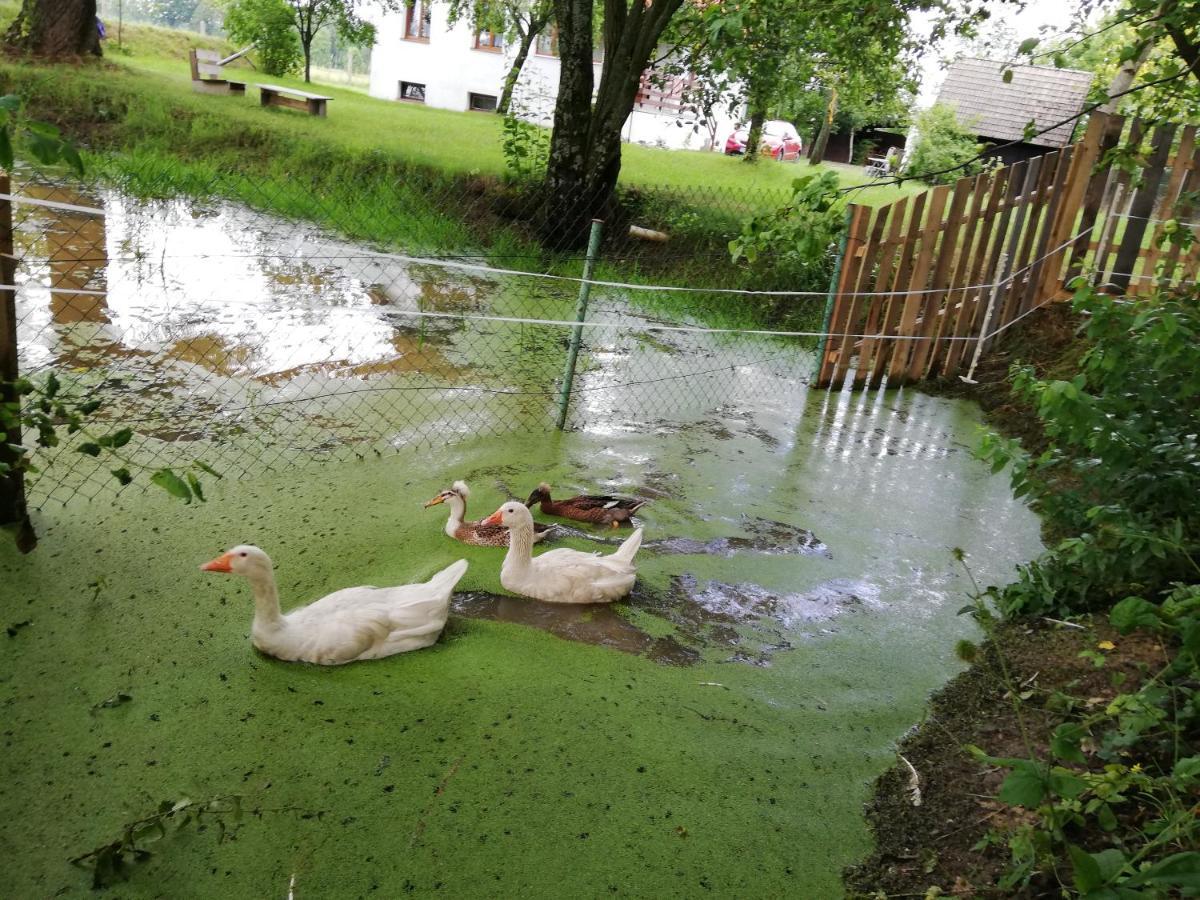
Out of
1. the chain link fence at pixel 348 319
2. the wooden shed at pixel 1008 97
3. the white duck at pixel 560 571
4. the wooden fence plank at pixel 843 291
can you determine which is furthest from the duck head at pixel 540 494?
the wooden shed at pixel 1008 97

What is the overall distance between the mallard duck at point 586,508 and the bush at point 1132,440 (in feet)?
6.61

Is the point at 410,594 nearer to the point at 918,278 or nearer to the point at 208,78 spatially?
the point at 918,278

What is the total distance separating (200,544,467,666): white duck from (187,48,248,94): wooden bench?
50.1 ft

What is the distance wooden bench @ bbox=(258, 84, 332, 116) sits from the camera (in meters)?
16.0

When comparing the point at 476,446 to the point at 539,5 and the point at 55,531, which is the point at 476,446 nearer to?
the point at 55,531

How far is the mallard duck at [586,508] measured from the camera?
16.4 feet

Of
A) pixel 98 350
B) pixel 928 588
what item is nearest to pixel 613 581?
pixel 928 588

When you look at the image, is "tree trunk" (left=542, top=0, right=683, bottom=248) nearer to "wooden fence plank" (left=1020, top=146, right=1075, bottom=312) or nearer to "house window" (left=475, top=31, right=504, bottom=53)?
"wooden fence plank" (left=1020, top=146, right=1075, bottom=312)

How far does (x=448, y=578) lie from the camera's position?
391 cm

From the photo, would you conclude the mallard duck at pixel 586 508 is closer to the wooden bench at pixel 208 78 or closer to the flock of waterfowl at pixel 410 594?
the flock of waterfowl at pixel 410 594

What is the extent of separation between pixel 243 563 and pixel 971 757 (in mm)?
2797

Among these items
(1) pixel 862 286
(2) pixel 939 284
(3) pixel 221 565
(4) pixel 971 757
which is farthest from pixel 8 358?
(2) pixel 939 284

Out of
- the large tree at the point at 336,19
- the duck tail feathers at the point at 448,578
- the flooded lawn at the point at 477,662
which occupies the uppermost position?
the large tree at the point at 336,19

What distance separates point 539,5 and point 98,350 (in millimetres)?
16569
